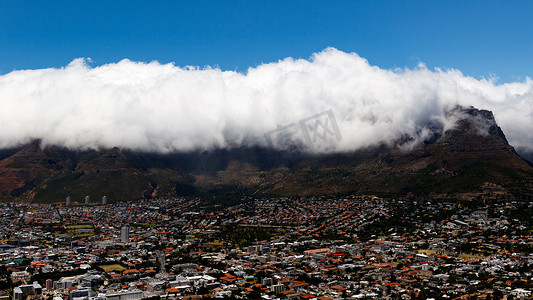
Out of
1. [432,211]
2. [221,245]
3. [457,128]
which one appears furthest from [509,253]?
[457,128]

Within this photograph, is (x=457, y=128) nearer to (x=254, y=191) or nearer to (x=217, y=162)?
(x=254, y=191)

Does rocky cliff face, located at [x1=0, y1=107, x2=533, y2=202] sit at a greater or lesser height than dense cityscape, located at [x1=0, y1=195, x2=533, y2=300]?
greater

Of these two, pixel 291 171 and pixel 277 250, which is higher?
pixel 291 171

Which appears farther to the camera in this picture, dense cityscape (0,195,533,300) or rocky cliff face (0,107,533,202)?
rocky cliff face (0,107,533,202)

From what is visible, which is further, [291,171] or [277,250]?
[291,171]

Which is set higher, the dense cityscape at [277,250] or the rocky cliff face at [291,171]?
the rocky cliff face at [291,171]
